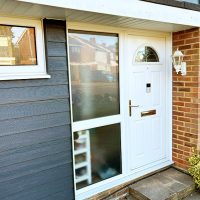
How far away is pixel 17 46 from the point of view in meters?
2.21

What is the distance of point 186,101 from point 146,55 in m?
0.94

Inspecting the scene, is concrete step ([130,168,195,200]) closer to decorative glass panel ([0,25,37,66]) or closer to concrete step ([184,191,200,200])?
concrete step ([184,191,200,200])

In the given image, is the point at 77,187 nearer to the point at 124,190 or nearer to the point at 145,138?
the point at 124,190

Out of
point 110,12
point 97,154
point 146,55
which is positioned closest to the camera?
point 110,12

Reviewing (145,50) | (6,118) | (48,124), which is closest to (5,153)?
(6,118)

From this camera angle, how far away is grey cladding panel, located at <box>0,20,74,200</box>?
218 centimetres

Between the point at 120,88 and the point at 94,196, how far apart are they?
1.47 m

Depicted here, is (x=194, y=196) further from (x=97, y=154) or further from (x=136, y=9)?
(x=136, y=9)

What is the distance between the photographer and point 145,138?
3.42m

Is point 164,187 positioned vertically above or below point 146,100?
below

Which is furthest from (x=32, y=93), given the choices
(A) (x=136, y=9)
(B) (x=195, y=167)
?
(B) (x=195, y=167)

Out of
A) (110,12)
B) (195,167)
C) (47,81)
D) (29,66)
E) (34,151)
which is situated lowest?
(195,167)

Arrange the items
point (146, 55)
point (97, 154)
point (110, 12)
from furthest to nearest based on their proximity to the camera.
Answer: point (146, 55), point (97, 154), point (110, 12)

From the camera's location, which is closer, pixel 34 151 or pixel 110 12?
pixel 110 12
